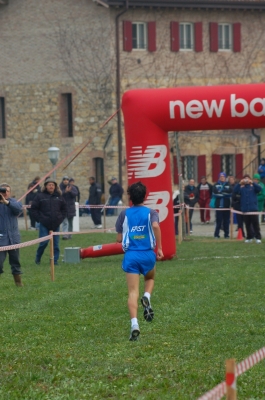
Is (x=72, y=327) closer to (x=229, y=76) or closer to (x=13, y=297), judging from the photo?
(x=13, y=297)

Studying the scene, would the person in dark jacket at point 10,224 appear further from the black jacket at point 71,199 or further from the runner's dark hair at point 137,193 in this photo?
the black jacket at point 71,199

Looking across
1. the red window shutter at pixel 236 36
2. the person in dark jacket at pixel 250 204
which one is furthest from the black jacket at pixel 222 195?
the red window shutter at pixel 236 36

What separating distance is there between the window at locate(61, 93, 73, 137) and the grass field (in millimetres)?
29578

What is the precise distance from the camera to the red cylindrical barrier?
22266mm

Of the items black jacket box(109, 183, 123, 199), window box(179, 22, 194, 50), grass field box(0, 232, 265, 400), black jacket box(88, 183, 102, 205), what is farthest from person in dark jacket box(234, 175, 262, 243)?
window box(179, 22, 194, 50)

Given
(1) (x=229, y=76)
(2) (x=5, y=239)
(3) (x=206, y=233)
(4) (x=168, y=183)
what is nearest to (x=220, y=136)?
(1) (x=229, y=76)

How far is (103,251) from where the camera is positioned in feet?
73.5

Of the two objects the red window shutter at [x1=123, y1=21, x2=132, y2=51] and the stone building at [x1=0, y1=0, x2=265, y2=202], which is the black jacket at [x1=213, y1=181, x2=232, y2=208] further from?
the red window shutter at [x1=123, y1=21, x2=132, y2=51]

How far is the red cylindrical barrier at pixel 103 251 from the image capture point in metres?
22.3

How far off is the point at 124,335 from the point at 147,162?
10104 millimetres

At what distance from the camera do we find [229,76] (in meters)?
49.8

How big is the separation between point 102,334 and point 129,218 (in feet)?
4.35

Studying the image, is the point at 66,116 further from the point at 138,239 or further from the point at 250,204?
the point at 138,239

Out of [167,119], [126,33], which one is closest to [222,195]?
[167,119]
